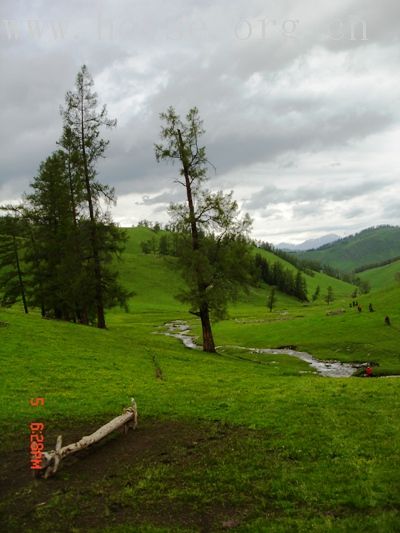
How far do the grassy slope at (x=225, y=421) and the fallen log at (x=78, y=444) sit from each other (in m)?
0.60

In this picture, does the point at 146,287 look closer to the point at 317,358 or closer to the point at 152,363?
the point at 317,358

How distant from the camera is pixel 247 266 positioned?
38.4 m

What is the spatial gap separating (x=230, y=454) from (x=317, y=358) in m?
38.7

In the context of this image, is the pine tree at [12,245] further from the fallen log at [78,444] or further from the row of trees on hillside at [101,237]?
the fallen log at [78,444]

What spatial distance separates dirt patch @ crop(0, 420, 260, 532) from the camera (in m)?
10.2

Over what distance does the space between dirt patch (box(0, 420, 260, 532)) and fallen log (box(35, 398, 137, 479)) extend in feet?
1.06

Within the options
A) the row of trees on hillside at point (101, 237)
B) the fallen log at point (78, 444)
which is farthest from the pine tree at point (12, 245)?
the fallen log at point (78, 444)

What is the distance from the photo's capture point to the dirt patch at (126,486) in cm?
1017

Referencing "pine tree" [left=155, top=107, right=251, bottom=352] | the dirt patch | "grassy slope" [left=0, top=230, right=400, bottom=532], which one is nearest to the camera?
the dirt patch

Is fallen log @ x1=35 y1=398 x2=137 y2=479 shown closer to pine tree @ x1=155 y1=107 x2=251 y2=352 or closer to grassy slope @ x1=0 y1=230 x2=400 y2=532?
grassy slope @ x1=0 y1=230 x2=400 y2=532

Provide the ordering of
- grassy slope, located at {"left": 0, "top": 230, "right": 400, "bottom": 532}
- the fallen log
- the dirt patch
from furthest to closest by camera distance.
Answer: the fallen log, grassy slope, located at {"left": 0, "top": 230, "right": 400, "bottom": 532}, the dirt patch

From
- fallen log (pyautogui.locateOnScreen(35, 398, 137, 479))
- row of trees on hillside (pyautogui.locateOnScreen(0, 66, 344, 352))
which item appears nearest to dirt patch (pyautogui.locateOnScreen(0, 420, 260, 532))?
fallen log (pyautogui.locateOnScreen(35, 398, 137, 479))

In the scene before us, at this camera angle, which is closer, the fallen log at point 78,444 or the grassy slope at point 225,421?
the grassy slope at point 225,421

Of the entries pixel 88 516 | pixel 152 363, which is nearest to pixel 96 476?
pixel 88 516
